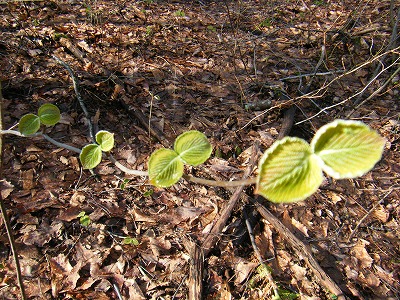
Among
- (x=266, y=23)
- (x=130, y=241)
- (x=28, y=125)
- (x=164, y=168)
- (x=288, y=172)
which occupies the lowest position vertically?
(x=130, y=241)

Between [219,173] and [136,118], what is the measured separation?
91 cm

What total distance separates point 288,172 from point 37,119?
93cm

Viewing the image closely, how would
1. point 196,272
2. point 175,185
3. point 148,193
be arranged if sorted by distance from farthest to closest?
1. point 175,185
2. point 148,193
3. point 196,272

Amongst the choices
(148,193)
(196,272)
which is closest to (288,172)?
(196,272)

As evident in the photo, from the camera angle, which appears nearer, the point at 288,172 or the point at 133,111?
the point at 288,172

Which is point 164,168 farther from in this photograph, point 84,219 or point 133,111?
point 133,111

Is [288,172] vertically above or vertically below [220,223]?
above

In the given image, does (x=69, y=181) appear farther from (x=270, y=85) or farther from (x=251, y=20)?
(x=251, y=20)

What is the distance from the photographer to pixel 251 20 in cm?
491

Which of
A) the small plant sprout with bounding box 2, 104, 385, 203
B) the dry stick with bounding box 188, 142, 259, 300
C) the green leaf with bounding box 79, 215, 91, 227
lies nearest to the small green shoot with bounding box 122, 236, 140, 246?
the green leaf with bounding box 79, 215, 91, 227

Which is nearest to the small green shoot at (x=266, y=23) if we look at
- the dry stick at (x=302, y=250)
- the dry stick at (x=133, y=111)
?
the dry stick at (x=133, y=111)

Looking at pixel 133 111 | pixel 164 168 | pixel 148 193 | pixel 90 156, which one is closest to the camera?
pixel 164 168

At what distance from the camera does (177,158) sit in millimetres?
729

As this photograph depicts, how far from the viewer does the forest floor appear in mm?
2049
